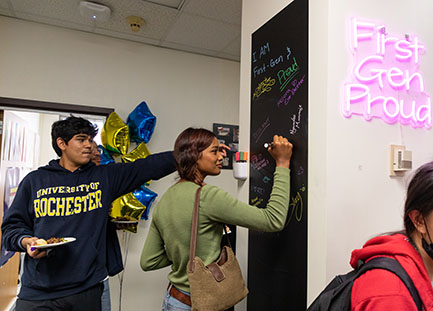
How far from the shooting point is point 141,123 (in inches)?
104

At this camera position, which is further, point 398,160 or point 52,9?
point 52,9

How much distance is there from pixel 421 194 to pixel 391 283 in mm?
228

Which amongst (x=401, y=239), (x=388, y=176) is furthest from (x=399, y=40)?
(x=401, y=239)

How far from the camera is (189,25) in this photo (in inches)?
99.5

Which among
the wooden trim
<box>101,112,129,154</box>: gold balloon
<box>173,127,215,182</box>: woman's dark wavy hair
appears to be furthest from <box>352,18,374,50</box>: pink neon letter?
the wooden trim

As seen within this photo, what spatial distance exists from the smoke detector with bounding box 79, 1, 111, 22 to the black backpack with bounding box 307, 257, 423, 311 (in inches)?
90.5

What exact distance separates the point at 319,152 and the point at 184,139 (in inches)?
20.7

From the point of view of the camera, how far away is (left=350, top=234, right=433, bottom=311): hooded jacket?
608mm

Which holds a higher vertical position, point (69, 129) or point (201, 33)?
point (201, 33)

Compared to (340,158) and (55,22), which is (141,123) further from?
(340,158)

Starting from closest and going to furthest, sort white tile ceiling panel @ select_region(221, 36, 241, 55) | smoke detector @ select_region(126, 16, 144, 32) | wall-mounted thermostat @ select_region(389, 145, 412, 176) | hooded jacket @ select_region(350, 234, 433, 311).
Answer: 1. hooded jacket @ select_region(350, 234, 433, 311)
2. wall-mounted thermostat @ select_region(389, 145, 412, 176)
3. smoke detector @ select_region(126, 16, 144, 32)
4. white tile ceiling panel @ select_region(221, 36, 241, 55)

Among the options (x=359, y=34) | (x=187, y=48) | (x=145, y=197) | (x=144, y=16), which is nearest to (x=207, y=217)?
(x=359, y=34)

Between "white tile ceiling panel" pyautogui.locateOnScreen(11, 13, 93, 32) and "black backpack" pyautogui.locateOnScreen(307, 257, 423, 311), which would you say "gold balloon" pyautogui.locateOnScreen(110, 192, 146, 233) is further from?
"black backpack" pyautogui.locateOnScreen(307, 257, 423, 311)

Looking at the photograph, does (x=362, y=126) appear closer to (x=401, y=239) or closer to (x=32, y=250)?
(x=401, y=239)
